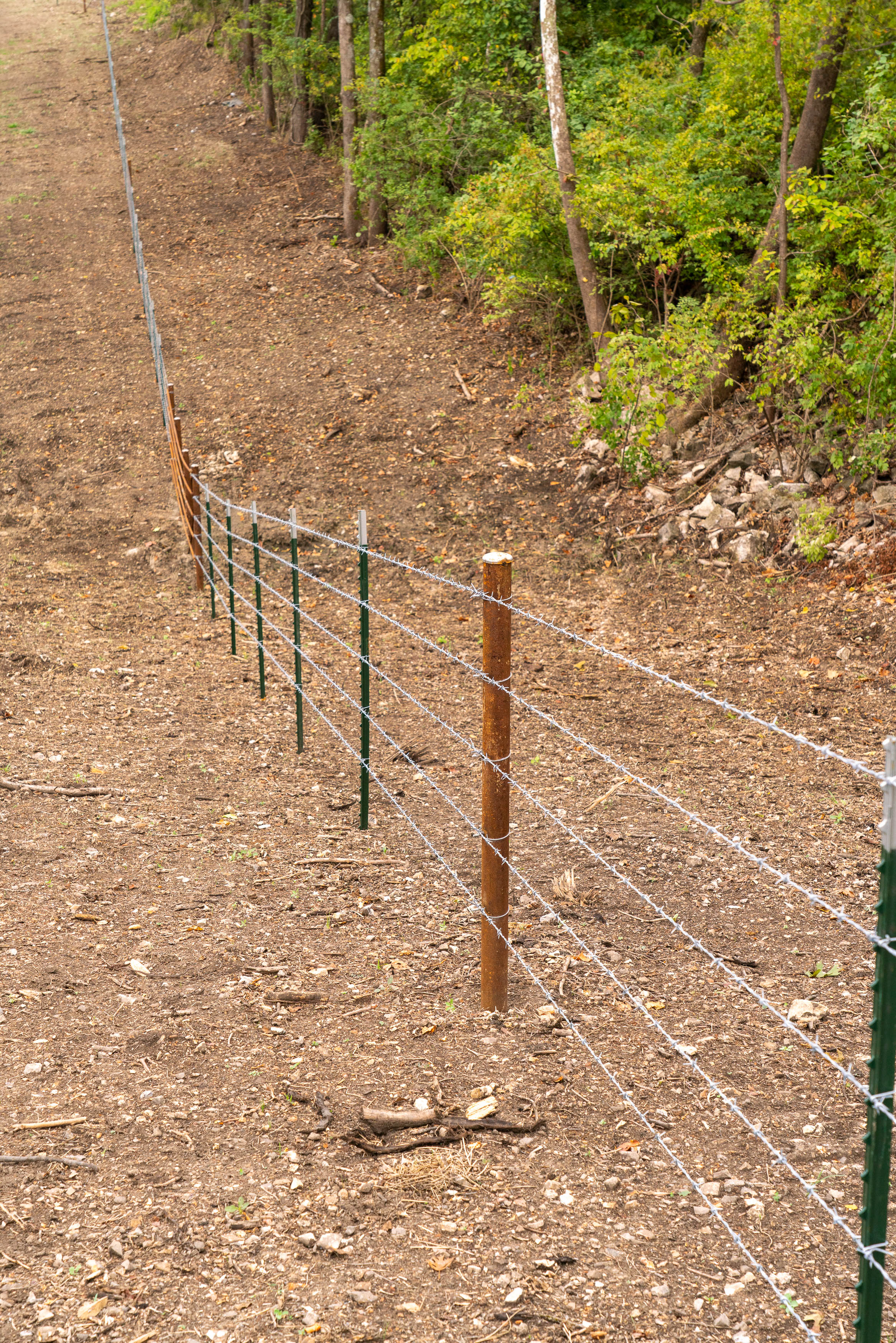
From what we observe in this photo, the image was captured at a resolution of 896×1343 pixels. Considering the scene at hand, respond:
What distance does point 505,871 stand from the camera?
3820mm

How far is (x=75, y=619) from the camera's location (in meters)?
9.73

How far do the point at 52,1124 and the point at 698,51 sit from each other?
44.7ft

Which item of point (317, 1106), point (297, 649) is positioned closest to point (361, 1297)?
point (317, 1106)

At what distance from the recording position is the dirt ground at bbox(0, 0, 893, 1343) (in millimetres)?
2883

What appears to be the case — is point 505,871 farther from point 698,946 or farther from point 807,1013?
point 698,946

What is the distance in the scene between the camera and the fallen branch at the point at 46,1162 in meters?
3.23

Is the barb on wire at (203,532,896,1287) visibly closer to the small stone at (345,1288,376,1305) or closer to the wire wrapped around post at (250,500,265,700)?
the small stone at (345,1288,376,1305)

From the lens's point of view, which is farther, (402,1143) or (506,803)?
(506,803)

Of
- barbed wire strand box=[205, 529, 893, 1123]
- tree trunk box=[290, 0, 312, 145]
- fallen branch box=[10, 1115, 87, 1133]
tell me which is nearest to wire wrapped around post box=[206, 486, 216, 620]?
barbed wire strand box=[205, 529, 893, 1123]

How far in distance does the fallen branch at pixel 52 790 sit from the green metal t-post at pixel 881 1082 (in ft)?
16.6

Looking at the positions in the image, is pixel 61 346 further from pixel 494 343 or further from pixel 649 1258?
pixel 649 1258

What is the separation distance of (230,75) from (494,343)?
16.4 meters

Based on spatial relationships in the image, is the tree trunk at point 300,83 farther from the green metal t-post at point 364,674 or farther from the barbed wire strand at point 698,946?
the green metal t-post at point 364,674

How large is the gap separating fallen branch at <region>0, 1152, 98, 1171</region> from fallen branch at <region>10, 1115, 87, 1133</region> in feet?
0.45
